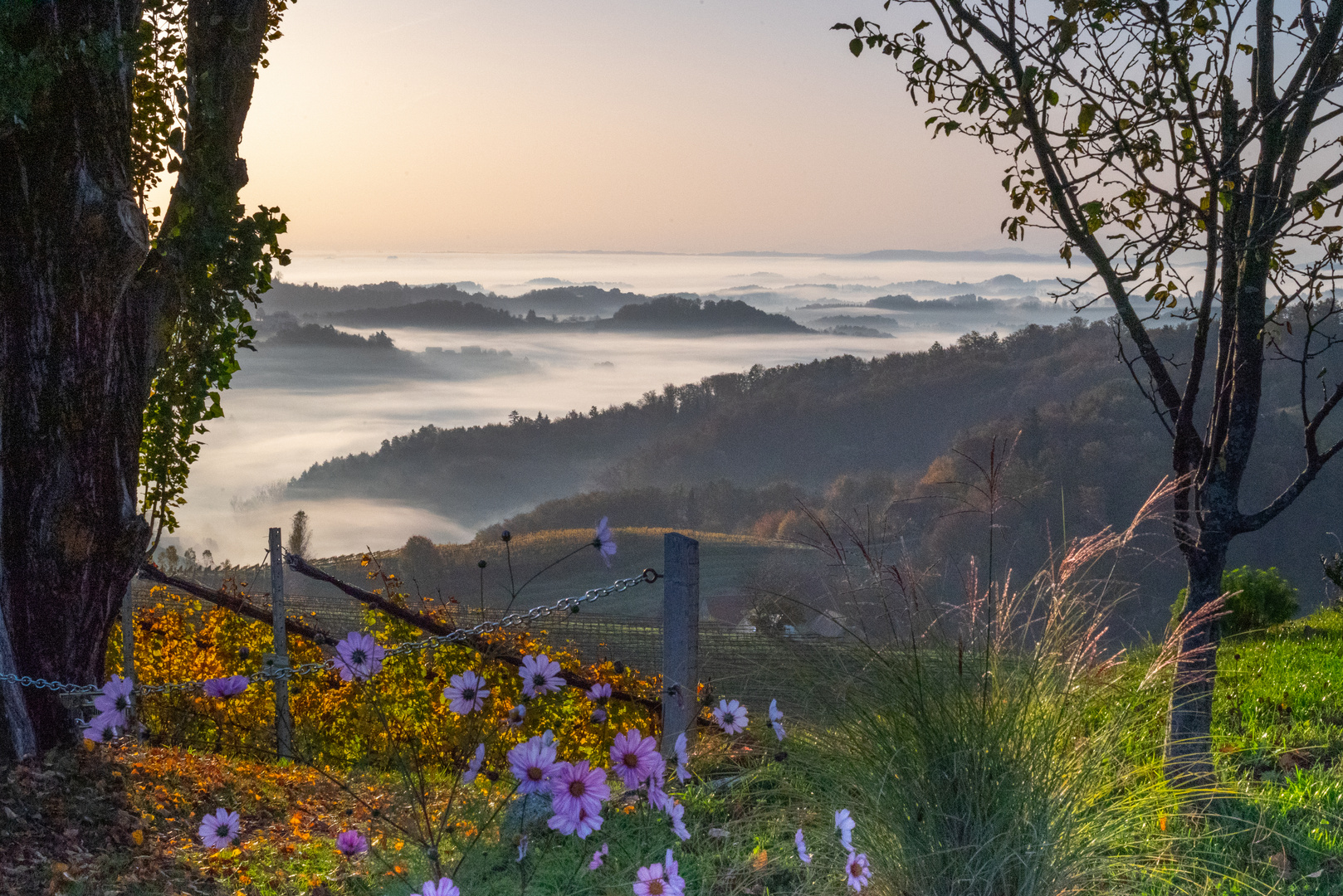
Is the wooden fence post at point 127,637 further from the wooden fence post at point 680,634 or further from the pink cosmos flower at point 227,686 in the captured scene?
the pink cosmos flower at point 227,686

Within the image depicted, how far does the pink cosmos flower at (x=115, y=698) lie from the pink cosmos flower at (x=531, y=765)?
65.1 inches

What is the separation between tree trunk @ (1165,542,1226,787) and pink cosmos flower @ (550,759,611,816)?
268cm

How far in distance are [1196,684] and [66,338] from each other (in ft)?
16.9

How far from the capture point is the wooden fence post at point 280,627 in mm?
5871

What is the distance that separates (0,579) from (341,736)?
10.0 feet

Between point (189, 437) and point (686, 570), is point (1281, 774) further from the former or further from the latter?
point (189, 437)

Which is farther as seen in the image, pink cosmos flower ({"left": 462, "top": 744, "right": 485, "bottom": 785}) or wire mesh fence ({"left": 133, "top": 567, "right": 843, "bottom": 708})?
wire mesh fence ({"left": 133, "top": 567, "right": 843, "bottom": 708})

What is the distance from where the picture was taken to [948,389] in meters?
54.5

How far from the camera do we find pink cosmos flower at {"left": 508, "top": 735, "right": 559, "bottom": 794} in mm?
2098

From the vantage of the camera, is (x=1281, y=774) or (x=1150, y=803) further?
(x=1281, y=774)

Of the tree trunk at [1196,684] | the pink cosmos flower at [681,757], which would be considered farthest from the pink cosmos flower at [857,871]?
the tree trunk at [1196,684]

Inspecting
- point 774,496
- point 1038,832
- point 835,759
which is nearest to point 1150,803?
point 1038,832

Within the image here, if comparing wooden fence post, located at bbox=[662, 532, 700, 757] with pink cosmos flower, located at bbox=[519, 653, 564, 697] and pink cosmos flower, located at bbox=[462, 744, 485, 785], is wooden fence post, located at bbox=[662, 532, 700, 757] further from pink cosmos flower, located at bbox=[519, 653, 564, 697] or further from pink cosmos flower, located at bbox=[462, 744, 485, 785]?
pink cosmos flower, located at bbox=[462, 744, 485, 785]

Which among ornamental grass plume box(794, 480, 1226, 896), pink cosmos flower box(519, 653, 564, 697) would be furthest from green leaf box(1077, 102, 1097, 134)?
pink cosmos flower box(519, 653, 564, 697)
